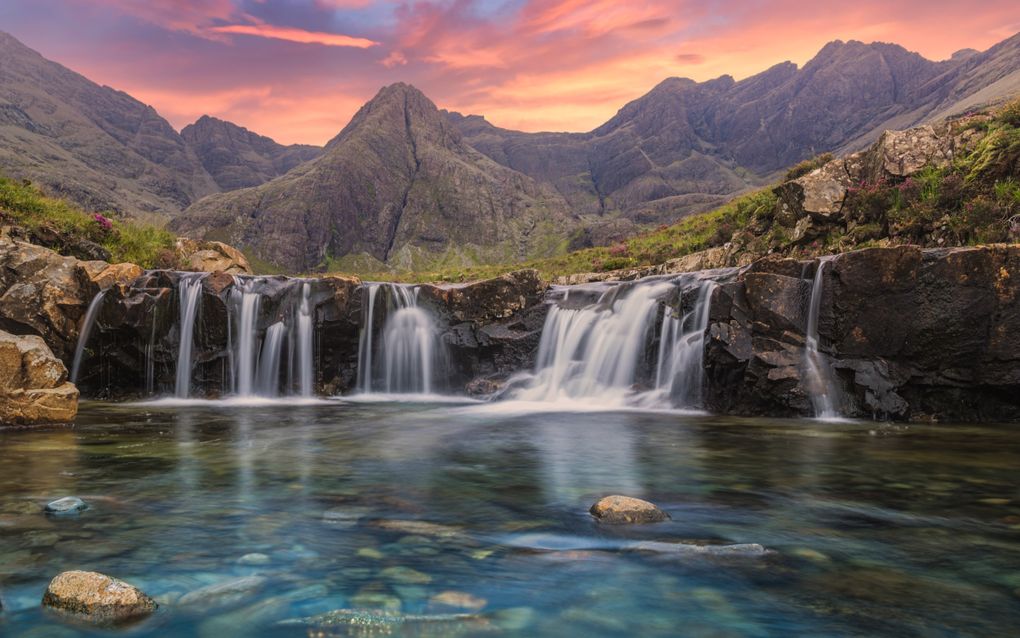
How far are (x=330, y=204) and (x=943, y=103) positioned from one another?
161 metres

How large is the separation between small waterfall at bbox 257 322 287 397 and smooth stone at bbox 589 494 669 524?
17.4 metres

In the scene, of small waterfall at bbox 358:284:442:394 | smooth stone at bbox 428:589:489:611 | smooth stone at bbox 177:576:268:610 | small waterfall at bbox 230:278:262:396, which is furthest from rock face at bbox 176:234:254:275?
smooth stone at bbox 428:589:489:611

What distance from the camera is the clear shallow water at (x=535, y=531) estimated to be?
4.41 metres

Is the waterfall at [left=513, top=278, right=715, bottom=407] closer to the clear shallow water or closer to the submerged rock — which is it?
the clear shallow water

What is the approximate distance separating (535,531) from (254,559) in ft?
8.99

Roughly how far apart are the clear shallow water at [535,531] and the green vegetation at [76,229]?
45.7 ft

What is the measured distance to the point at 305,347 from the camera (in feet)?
72.0

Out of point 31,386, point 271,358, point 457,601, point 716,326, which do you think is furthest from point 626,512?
point 271,358

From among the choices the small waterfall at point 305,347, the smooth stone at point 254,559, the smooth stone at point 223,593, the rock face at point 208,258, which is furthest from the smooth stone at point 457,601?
the rock face at point 208,258

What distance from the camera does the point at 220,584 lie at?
4.89 metres

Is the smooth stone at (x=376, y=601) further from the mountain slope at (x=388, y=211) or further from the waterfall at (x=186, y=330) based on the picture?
the mountain slope at (x=388, y=211)

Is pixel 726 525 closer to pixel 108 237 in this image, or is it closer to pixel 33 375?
pixel 33 375

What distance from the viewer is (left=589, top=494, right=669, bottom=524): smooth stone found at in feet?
21.8

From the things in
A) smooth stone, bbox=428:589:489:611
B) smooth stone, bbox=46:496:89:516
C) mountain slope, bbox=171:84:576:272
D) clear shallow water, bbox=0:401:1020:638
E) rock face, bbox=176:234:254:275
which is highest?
mountain slope, bbox=171:84:576:272
